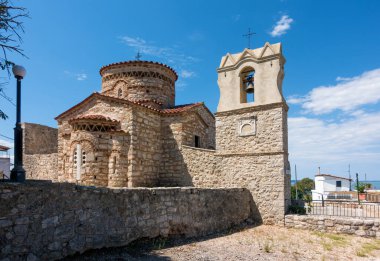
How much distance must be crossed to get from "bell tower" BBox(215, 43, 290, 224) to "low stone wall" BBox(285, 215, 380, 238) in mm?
578

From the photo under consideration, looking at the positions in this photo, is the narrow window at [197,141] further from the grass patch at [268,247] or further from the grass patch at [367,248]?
the grass patch at [367,248]

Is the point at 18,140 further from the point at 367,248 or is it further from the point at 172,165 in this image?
the point at 367,248

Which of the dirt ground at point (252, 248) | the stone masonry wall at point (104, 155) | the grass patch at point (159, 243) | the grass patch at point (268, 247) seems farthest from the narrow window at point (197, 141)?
the grass patch at point (159, 243)

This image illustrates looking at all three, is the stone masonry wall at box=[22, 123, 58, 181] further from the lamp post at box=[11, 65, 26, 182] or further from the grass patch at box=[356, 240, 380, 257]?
the grass patch at box=[356, 240, 380, 257]

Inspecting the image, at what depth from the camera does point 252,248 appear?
7.50 meters

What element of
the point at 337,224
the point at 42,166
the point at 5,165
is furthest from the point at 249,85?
the point at 5,165

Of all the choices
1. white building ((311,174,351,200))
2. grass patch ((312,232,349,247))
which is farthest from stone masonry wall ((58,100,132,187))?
white building ((311,174,351,200))

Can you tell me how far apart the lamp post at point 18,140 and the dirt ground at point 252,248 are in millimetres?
1973

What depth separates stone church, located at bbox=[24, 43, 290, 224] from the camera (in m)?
10.9

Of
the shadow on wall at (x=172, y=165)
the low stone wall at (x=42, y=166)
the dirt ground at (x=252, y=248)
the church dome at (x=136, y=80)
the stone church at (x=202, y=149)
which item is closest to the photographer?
the dirt ground at (x=252, y=248)

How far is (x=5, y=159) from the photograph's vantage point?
21.5 meters

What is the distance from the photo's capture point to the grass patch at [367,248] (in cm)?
724

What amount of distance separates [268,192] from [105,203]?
6.99m

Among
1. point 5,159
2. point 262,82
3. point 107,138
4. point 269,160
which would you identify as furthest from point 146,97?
point 5,159
